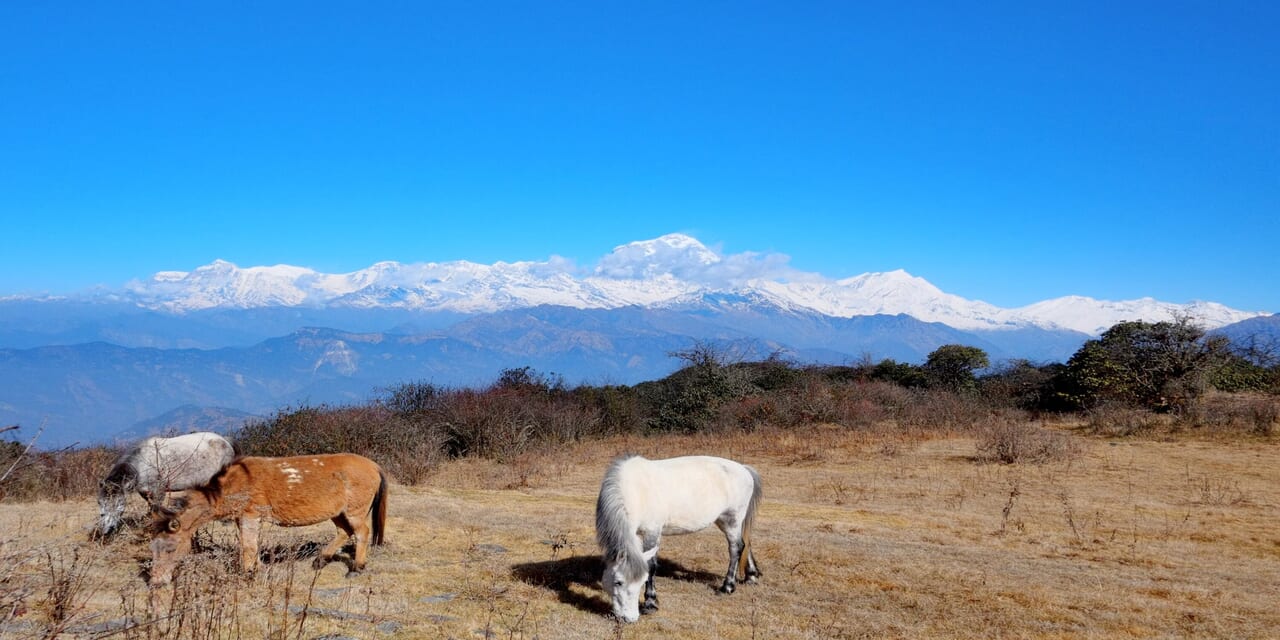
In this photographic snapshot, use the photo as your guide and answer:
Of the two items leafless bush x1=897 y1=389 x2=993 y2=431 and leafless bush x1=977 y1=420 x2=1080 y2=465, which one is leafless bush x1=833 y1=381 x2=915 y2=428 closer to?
leafless bush x1=897 y1=389 x2=993 y2=431

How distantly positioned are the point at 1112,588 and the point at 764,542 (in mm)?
4707

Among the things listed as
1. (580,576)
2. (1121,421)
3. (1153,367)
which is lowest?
(580,576)

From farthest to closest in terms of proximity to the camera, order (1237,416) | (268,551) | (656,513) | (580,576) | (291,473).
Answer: (1237,416) → (268,551) → (580,576) → (291,473) → (656,513)

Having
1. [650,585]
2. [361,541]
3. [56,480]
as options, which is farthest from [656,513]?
[56,480]

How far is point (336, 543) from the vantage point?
958 centimetres

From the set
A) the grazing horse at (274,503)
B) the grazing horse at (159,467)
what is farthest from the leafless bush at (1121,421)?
the grazing horse at (159,467)

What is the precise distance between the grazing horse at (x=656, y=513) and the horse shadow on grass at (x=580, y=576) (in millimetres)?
321

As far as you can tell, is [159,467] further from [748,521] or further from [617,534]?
[748,521]

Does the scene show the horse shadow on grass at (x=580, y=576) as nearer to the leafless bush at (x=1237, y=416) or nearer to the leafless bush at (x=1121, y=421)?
the leafless bush at (x=1121, y=421)

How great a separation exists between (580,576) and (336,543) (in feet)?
10.3

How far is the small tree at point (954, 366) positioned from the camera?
4295cm

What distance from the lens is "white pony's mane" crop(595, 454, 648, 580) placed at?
322 inches

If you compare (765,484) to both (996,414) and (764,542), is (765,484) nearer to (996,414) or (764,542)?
(764,542)

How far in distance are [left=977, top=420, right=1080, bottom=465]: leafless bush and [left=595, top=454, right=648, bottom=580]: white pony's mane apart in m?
16.5
